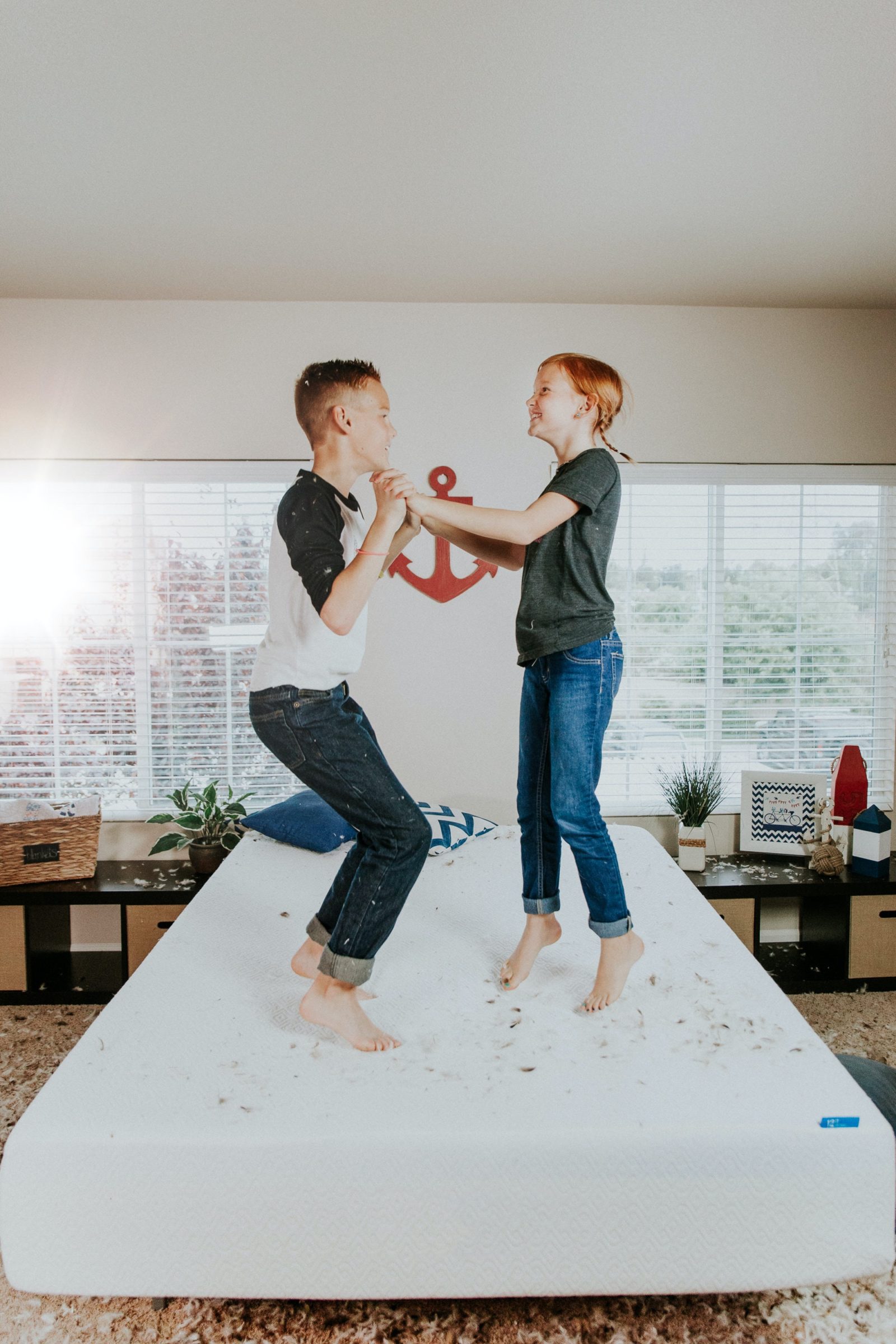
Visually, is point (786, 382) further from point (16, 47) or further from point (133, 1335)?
point (133, 1335)

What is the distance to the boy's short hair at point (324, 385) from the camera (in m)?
1.65

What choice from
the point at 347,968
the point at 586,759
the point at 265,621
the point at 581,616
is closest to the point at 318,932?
the point at 347,968

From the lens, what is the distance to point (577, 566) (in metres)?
1.72

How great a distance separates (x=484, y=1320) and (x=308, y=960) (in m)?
0.75

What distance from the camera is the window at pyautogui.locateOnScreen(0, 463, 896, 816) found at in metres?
3.34

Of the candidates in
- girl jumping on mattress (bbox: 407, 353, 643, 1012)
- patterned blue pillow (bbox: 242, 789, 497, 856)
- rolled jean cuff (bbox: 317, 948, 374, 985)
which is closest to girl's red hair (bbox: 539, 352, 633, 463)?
girl jumping on mattress (bbox: 407, 353, 643, 1012)

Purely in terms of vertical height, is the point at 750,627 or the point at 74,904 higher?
the point at 750,627

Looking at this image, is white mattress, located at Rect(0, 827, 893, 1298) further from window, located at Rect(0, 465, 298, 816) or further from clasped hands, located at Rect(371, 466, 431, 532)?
window, located at Rect(0, 465, 298, 816)

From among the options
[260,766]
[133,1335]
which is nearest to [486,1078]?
[133,1335]

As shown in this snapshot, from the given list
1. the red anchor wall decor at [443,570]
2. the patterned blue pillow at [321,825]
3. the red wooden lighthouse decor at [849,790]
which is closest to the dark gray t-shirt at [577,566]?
the patterned blue pillow at [321,825]

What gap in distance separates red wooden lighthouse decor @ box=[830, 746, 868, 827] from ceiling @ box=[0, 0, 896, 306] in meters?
1.79

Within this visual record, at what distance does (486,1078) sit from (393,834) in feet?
1.55

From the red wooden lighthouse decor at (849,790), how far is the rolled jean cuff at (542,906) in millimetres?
1762

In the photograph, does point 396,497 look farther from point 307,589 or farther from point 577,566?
point 577,566
